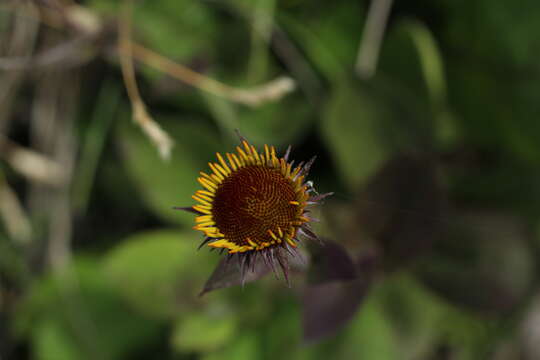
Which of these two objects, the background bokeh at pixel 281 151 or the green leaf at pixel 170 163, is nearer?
the background bokeh at pixel 281 151

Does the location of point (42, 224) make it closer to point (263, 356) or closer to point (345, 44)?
point (263, 356)

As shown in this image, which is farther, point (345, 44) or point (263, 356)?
point (345, 44)

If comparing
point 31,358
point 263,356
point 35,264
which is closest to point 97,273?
point 35,264

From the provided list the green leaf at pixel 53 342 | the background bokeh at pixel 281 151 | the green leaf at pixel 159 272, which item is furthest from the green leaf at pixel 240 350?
the green leaf at pixel 53 342

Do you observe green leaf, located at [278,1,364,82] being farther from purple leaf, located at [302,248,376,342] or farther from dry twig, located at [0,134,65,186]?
dry twig, located at [0,134,65,186]

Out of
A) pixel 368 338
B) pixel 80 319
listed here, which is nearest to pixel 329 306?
pixel 368 338

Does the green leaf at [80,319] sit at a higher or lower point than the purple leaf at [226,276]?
higher

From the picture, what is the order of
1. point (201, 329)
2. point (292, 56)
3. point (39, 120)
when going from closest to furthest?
point (201, 329) → point (292, 56) → point (39, 120)

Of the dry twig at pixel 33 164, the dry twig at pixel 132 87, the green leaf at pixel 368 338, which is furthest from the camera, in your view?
the dry twig at pixel 33 164

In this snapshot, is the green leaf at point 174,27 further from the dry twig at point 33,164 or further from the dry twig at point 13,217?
the dry twig at point 13,217
